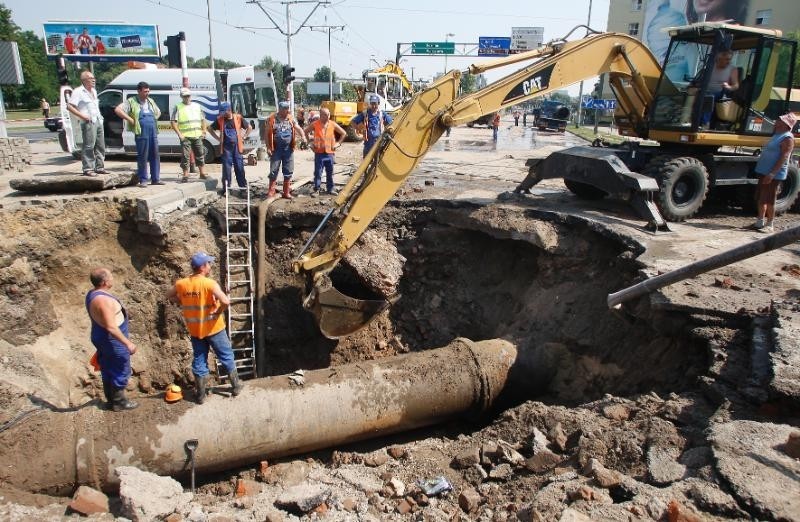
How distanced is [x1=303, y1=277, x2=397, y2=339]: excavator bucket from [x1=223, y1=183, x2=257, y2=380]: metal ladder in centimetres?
139

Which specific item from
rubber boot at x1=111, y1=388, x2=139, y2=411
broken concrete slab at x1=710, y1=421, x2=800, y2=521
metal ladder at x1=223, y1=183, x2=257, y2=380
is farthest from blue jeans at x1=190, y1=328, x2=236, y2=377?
broken concrete slab at x1=710, y1=421, x2=800, y2=521

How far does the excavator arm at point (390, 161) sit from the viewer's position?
235 inches

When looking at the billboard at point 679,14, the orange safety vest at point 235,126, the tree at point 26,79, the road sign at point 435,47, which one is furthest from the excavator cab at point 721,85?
the tree at point 26,79

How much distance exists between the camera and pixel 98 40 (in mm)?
25609

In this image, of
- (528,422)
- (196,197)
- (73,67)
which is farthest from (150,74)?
(73,67)

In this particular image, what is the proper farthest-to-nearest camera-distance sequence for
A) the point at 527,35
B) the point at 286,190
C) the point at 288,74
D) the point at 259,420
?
the point at 527,35 < the point at 288,74 < the point at 286,190 < the point at 259,420

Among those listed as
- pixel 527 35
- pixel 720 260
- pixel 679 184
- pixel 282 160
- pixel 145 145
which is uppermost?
pixel 527 35

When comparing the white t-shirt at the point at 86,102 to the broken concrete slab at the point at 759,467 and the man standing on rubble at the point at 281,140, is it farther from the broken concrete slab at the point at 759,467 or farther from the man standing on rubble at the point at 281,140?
the broken concrete slab at the point at 759,467

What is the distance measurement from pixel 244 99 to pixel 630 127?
9453 mm

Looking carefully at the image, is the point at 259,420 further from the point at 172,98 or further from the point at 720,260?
the point at 172,98

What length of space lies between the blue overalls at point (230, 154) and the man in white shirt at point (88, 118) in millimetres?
1752

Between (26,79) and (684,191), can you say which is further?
(26,79)

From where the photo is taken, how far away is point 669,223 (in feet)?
24.8

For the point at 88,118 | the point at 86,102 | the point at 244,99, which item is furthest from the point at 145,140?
the point at 244,99
